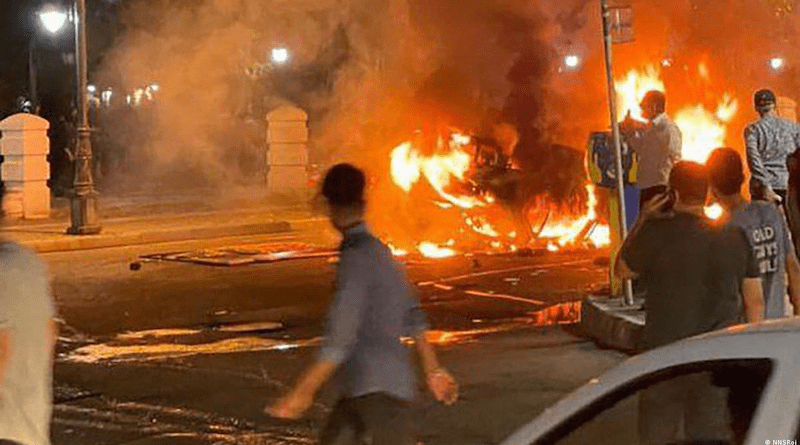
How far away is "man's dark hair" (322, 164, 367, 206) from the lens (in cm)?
498

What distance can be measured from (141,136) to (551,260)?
2975 centimetres

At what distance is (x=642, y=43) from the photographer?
20.6 meters

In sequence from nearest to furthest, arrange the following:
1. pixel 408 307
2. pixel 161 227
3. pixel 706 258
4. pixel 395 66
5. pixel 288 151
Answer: pixel 408 307, pixel 706 258, pixel 161 227, pixel 395 66, pixel 288 151

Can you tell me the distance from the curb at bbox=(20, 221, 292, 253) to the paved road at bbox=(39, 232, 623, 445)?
2.61 m

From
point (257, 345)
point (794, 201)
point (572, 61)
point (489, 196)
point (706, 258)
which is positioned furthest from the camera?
point (572, 61)

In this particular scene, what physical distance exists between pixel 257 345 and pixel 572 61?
11.5 m

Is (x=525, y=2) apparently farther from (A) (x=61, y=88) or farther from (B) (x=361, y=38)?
(A) (x=61, y=88)

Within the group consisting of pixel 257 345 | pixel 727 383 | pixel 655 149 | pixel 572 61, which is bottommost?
pixel 257 345

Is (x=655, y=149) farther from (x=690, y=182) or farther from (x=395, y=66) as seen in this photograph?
(x=395, y=66)

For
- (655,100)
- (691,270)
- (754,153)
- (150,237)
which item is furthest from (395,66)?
(691,270)

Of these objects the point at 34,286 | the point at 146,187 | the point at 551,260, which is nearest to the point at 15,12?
the point at 146,187

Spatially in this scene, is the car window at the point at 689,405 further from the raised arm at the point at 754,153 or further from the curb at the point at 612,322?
the raised arm at the point at 754,153

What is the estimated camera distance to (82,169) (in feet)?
70.6

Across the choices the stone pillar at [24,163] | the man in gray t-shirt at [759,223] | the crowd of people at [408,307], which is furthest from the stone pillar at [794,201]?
the stone pillar at [24,163]
